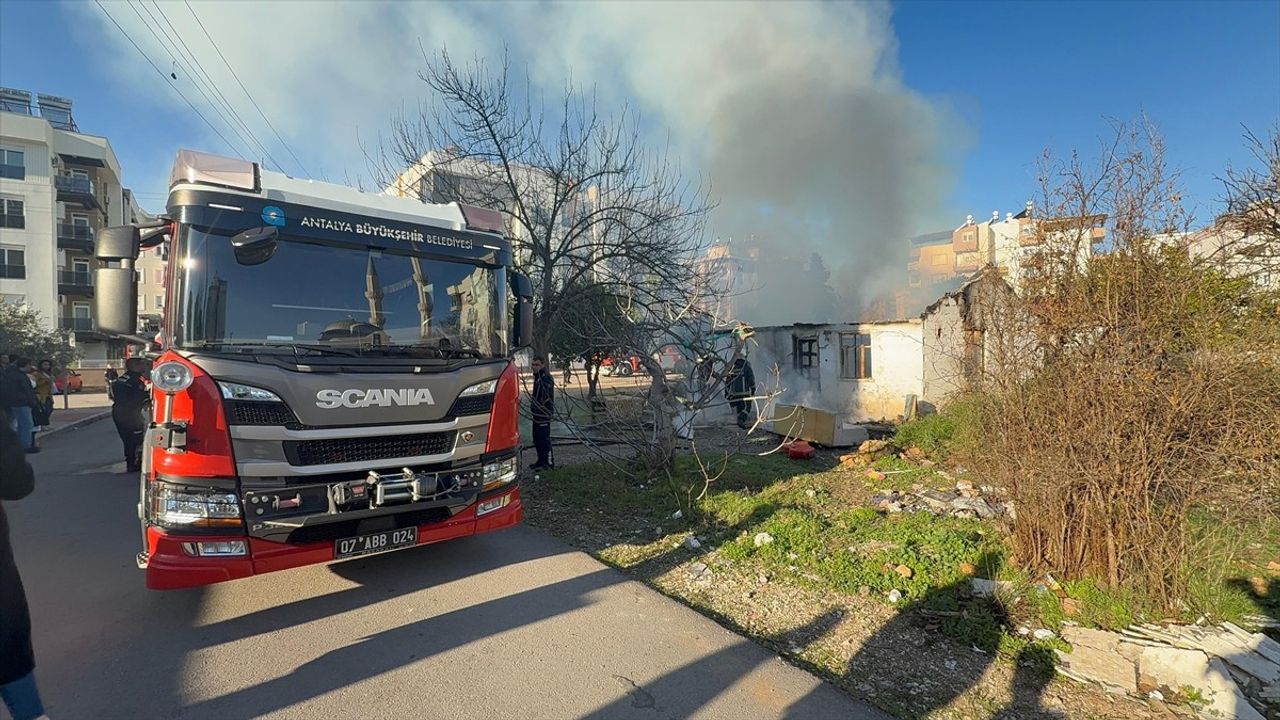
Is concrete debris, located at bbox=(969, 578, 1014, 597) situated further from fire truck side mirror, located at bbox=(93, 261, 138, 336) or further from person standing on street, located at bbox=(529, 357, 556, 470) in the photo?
A: fire truck side mirror, located at bbox=(93, 261, 138, 336)

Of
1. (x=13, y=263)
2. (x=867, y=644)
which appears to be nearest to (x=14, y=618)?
(x=867, y=644)

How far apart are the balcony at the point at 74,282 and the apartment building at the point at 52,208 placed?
0.04 metres

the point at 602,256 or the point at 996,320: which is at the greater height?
the point at 602,256

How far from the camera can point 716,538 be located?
540cm

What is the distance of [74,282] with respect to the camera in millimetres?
35375

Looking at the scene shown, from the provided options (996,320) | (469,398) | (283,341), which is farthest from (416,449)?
(996,320)

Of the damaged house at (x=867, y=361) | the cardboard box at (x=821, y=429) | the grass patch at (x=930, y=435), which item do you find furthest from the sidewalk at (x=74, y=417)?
the grass patch at (x=930, y=435)

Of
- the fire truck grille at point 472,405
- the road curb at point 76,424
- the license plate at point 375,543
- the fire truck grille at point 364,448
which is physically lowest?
the road curb at point 76,424

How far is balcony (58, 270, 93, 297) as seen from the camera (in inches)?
1373

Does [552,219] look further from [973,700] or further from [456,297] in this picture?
[973,700]

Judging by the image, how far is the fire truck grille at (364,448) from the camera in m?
3.65

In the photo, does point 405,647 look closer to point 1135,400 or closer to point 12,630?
point 12,630

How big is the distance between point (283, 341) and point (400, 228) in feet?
3.89

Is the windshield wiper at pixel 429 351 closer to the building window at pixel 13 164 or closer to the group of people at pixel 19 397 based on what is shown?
the group of people at pixel 19 397
